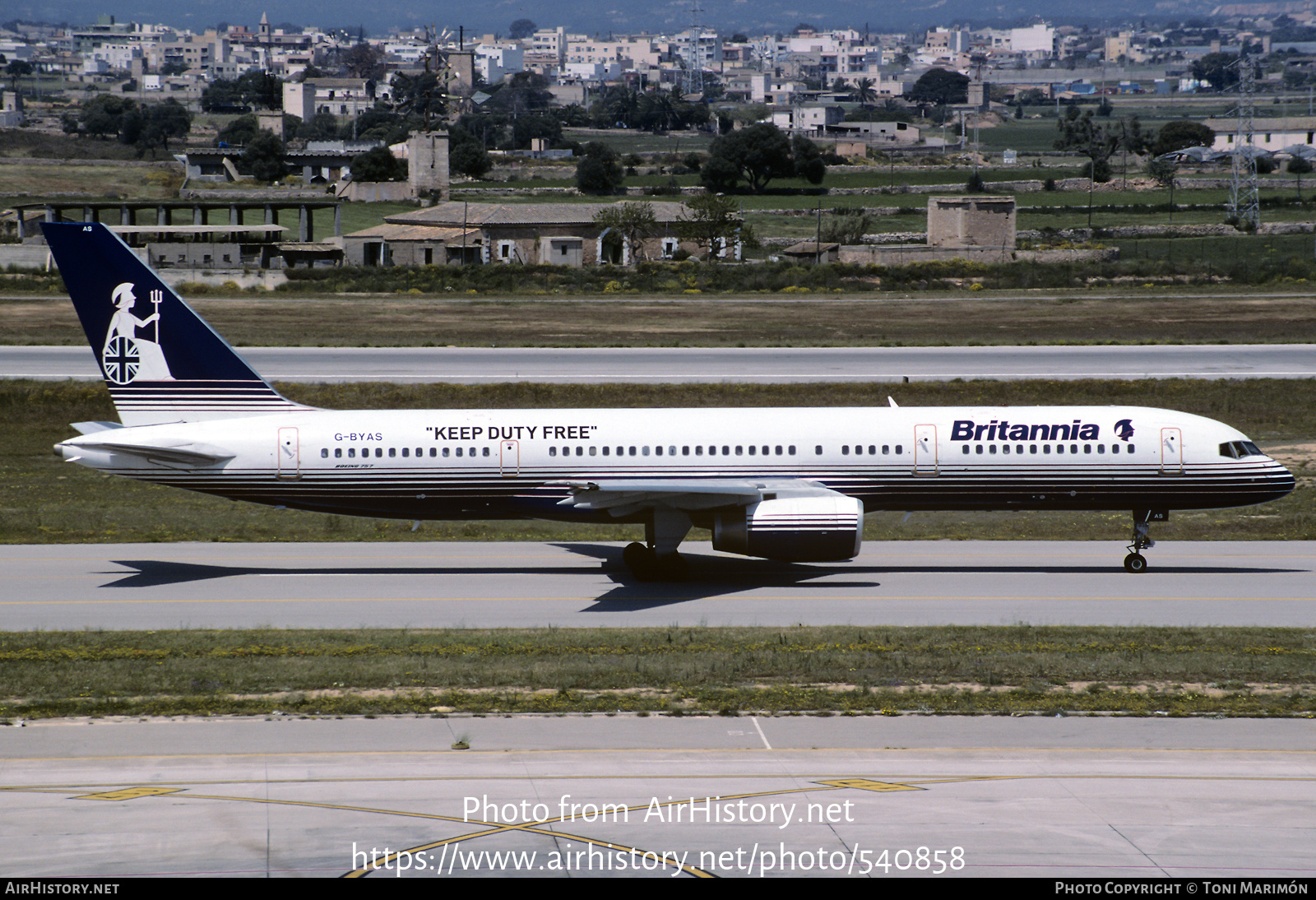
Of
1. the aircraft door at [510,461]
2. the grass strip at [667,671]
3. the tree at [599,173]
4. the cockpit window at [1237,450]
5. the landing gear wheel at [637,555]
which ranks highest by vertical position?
the tree at [599,173]

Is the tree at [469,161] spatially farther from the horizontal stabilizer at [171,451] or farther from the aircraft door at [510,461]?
the aircraft door at [510,461]

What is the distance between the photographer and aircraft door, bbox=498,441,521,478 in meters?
32.3

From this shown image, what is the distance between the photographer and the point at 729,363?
6144 cm

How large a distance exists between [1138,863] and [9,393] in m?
50.9

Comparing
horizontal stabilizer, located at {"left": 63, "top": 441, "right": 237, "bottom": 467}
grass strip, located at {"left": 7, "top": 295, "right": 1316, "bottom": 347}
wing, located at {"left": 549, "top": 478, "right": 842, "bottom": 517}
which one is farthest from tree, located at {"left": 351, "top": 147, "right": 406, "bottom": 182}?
wing, located at {"left": 549, "top": 478, "right": 842, "bottom": 517}

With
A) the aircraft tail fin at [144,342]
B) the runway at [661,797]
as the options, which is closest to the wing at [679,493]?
the aircraft tail fin at [144,342]

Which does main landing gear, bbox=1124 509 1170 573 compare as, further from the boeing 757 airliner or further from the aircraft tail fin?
the aircraft tail fin

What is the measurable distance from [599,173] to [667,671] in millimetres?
153347

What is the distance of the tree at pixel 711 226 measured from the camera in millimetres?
115125

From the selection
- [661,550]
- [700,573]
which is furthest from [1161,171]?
[661,550]

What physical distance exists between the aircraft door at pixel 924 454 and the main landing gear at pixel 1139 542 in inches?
215

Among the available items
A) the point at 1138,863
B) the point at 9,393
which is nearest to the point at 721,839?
the point at 1138,863

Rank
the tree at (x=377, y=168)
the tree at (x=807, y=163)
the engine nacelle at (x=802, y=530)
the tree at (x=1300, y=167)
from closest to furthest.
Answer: the engine nacelle at (x=802, y=530) → the tree at (x=377, y=168) → the tree at (x=807, y=163) → the tree at (x=1300, y=167)

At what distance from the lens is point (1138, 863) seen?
14445 millimetres
